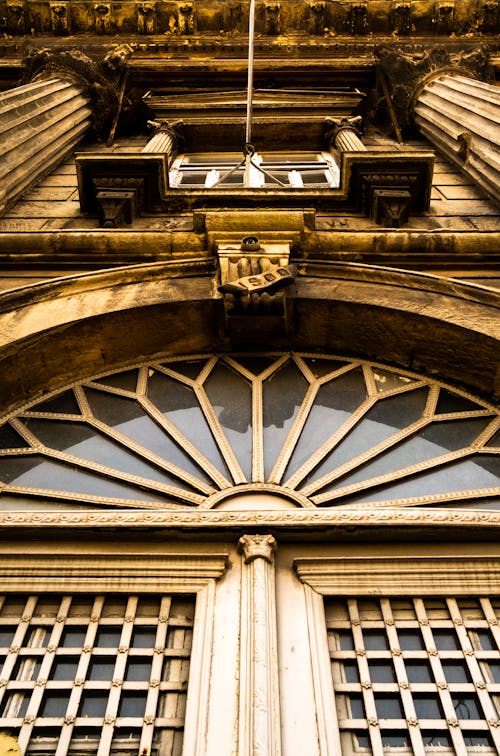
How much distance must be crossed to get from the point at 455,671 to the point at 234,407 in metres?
2.53

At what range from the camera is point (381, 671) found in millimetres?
3377

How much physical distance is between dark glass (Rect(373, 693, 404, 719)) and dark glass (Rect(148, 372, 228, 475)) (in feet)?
6.02

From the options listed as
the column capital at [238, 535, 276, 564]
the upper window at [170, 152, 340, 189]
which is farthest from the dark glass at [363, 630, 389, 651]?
the upper window at [170, 152, 340, 189]

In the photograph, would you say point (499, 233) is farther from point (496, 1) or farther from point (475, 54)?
point (496, 1)

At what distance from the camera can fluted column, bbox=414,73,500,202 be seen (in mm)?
7504

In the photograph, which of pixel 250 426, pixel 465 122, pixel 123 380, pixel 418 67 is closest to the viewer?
pixel 250 426

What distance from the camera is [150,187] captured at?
7.26m

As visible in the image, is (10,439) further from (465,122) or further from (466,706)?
(465,122)

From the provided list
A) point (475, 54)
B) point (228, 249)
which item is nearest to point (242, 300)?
point (228, 249)

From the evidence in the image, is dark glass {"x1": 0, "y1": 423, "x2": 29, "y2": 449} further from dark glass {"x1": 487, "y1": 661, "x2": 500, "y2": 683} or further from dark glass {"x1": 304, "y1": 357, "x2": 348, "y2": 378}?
dark glass {"x1": 487, "y1": 661, "x2": 500, "y2": 683}

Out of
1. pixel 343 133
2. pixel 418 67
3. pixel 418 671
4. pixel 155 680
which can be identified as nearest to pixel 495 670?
pixel 418 671

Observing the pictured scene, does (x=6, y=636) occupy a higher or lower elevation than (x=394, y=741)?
higher

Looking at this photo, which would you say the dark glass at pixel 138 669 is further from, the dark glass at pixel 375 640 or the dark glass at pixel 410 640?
the dark glass at pixel 410 640

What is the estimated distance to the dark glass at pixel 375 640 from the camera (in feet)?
11.4
